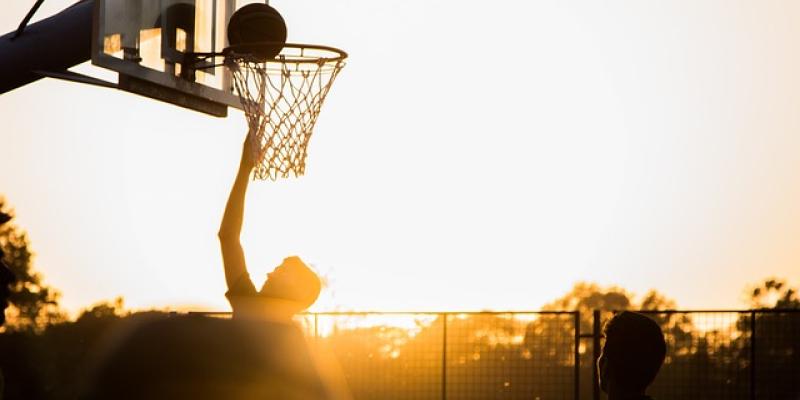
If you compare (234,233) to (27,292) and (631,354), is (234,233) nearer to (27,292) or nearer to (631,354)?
(631,354)

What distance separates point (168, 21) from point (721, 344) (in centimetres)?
1022

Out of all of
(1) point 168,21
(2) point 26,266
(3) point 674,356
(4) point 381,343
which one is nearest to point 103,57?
(1) point 168,21

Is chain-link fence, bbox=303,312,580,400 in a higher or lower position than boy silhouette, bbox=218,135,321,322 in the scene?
lower

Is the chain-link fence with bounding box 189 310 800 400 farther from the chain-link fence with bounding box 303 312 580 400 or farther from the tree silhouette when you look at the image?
the tree silhouette

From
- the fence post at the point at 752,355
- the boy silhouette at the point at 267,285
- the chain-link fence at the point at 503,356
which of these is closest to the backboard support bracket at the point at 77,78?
the boy silhouette at the point at 267,285

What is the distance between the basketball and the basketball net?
85 millimetres

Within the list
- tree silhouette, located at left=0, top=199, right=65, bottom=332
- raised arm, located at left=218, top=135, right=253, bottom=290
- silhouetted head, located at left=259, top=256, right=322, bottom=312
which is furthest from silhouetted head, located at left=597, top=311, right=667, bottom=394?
tree silhouette, located at left=0, top=199, right=65, bottom=332

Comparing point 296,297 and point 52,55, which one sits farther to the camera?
point 52,55

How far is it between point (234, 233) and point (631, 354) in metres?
2.81

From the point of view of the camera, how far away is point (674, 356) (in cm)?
2098

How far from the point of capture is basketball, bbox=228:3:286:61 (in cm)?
1228

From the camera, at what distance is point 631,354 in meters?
6.00

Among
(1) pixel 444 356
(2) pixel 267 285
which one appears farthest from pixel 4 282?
(1) pixel 444 356

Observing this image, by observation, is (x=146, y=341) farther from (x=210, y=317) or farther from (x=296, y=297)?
(x=296, y=297)
